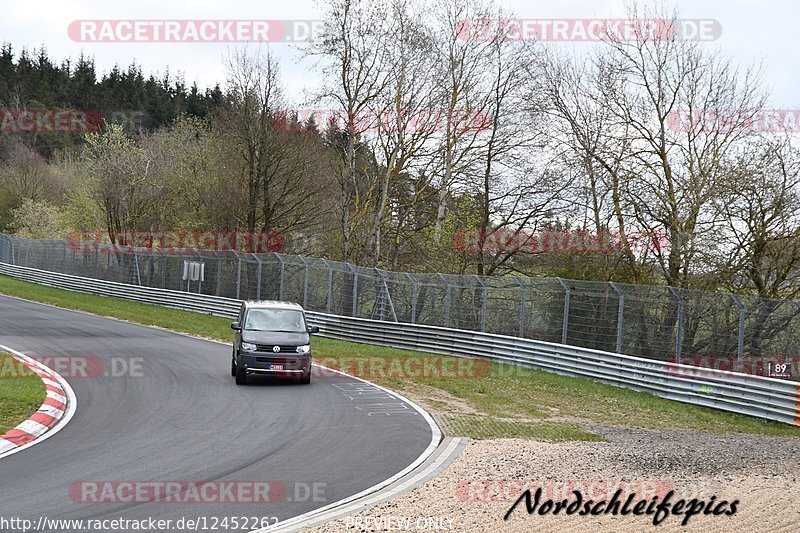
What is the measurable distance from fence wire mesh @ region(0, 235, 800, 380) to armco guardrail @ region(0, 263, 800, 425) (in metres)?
0.44

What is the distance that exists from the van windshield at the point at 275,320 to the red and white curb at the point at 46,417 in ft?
13.8

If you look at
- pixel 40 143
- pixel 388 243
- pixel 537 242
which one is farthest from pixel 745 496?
pixel 40 143

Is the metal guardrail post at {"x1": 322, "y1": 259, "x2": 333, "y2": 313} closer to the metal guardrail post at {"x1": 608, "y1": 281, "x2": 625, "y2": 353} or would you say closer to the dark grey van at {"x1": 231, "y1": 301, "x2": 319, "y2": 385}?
the dark grey van at {"x1": 231, "y1": 301, "x2": 319, "y2": 385}

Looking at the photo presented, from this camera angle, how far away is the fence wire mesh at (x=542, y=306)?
17.8 meters

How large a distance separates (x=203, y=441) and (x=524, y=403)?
7.95m

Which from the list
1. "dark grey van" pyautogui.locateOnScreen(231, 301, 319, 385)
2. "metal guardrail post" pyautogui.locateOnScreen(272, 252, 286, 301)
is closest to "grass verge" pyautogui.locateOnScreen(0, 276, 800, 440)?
"dark grey van" pyautogui.locateOnScreen(231, 301, 319, 385)

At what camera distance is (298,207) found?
42.8 metres

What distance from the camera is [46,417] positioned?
13031mm

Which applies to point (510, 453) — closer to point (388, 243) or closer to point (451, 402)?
point (451, 402)

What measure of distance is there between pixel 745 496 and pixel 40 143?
109757mm

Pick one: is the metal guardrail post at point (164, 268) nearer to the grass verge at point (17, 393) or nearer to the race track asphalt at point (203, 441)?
the race track asphalt at point (203, 441)

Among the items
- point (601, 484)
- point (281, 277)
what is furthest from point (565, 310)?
point (281, 277)

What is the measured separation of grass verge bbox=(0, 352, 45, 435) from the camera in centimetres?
1284

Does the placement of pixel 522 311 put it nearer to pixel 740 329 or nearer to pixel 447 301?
pixel 447 301
